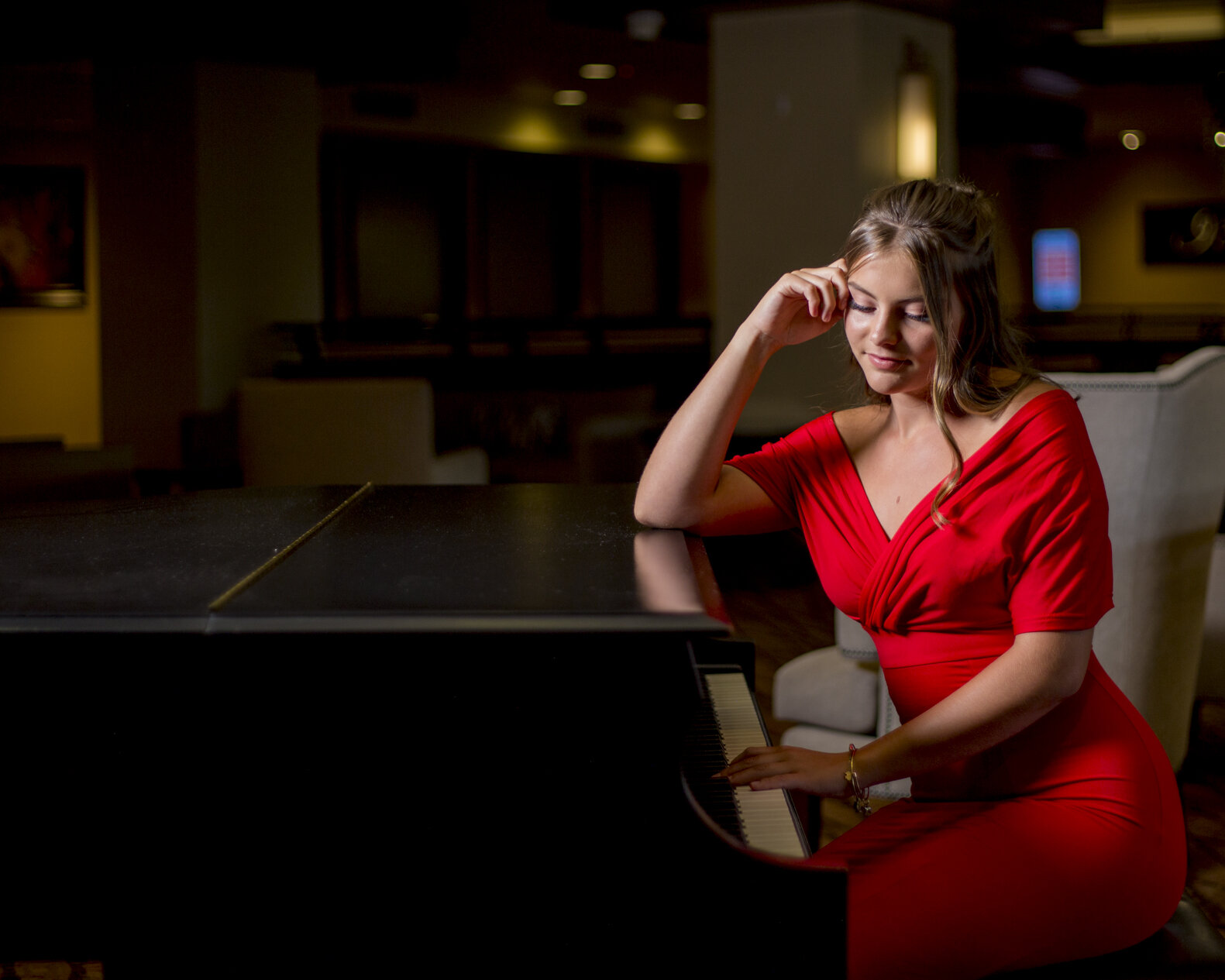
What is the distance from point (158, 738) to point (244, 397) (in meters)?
4.41

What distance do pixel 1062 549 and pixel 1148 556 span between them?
1173mm

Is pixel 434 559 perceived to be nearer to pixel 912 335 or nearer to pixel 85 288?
pixel 912 335

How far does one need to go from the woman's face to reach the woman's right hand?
0.08 feet

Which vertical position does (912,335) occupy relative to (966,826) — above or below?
above

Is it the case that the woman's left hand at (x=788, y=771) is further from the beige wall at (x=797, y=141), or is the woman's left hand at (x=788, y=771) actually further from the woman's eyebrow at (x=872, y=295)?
the beige wall at (x=797, y=141)

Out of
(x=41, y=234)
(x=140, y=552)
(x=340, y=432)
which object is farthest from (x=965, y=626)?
(x=41, y=234)

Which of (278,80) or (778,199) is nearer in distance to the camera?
(778,199)

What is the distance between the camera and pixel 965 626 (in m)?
1.40

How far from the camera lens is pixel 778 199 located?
5.97 metres

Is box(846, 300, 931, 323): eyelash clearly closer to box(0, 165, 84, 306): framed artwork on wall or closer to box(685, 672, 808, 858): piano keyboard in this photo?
box(685, 672, 808, 858): piano keyboard

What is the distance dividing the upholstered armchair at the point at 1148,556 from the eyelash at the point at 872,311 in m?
0.94

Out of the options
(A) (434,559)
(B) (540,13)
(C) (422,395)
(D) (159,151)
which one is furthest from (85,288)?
(A) (434,559)

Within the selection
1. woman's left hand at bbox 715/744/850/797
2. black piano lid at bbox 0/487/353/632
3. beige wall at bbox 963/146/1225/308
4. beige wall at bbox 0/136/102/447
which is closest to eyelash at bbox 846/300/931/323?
woman's left hand at bbox 715/744/850/797

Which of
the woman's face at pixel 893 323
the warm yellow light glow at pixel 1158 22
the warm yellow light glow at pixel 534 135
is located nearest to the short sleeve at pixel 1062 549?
the woman's face at pixel 893 323
